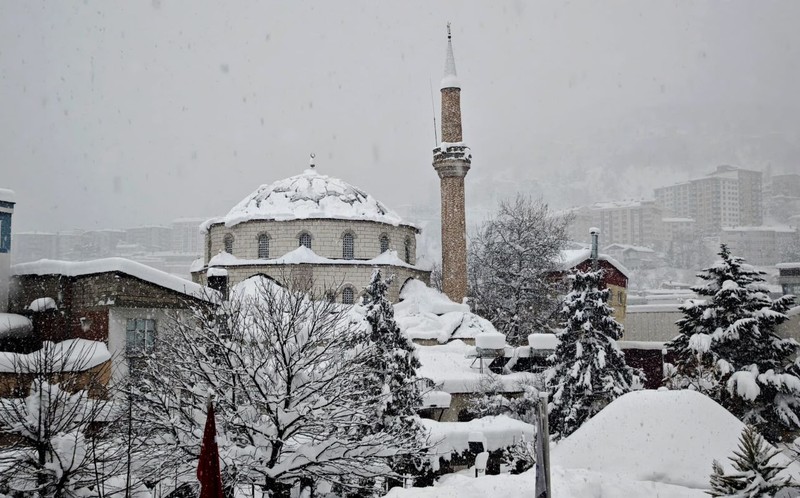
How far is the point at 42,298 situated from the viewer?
64.2 feet

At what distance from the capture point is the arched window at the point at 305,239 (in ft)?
140

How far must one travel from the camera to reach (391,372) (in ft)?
67.4

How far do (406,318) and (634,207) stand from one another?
387 ft

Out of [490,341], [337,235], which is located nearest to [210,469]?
[490,341]

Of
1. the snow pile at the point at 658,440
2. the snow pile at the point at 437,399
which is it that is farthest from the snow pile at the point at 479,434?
the snow pile at the point at 658,440

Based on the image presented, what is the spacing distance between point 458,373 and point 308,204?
1799 cm

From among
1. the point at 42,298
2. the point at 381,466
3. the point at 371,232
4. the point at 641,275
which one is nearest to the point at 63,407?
the point at 381,466

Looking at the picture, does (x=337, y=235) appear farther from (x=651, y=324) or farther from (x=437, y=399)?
(x=651, y=324)

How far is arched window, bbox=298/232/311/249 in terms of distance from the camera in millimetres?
42562

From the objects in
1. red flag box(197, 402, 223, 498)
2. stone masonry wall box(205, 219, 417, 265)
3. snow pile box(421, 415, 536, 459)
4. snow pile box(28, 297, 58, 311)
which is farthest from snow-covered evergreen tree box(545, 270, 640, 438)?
stone masonry wall box(205, 219, 417, 265)

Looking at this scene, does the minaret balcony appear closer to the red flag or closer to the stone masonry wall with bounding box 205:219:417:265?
the stone masonry wall with bounding box 205:219:417:265

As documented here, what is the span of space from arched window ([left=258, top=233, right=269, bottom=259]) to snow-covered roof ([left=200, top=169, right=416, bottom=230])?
3.49 feet

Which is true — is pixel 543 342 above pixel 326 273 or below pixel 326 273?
below

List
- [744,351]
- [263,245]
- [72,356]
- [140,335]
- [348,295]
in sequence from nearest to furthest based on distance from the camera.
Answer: [72,356], [140,335], [744,351], [348,295], [263,245]
